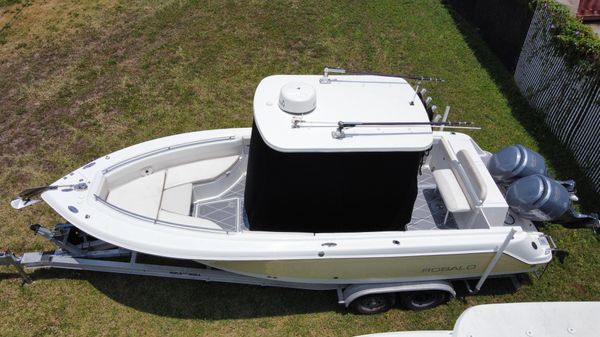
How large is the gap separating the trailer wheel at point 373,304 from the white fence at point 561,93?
12.9 ft

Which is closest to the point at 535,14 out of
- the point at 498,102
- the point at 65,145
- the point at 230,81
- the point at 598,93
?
the point at 498,102

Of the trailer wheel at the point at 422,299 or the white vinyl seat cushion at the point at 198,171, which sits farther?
the white vinyl seat cushion at the point at 198,171

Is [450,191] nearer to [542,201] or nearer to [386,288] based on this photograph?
[542,201]

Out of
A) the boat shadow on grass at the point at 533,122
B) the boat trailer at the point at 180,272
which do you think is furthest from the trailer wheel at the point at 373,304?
the boat shadow on grass at the point at 533,122

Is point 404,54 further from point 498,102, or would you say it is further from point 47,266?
point 47,266

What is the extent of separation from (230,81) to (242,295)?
4.57 m

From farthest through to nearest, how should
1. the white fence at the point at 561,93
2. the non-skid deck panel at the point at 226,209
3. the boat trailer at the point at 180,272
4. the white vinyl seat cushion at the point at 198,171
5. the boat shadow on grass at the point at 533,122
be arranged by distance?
the white fence at the point at 561,93, the boat shadow on grass at the point at 533,122, the white vinyl seat cushion at the point at 198,171, the non-skid deck panel at the point at 226,209, the boat trailer at the point at 180,272

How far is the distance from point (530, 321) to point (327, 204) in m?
2.00

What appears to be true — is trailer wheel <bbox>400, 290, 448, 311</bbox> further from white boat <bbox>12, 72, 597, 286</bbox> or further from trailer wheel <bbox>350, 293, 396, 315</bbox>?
white boat <bbox>12, 72, 597, 286</bbox>

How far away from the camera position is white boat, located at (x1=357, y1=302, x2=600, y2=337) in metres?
3.51

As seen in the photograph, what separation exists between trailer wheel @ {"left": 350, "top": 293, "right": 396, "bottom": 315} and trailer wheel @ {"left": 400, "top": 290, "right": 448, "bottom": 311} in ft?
0.46

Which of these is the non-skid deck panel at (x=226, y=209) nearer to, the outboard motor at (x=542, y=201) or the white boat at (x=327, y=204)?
the white boat at (x=327, y=204)

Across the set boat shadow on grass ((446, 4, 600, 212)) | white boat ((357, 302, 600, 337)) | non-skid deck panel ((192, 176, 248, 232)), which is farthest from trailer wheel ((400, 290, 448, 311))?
boat shadow on grass ((446, 4, 600, 212))

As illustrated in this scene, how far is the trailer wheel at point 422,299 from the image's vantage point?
4977 mm
